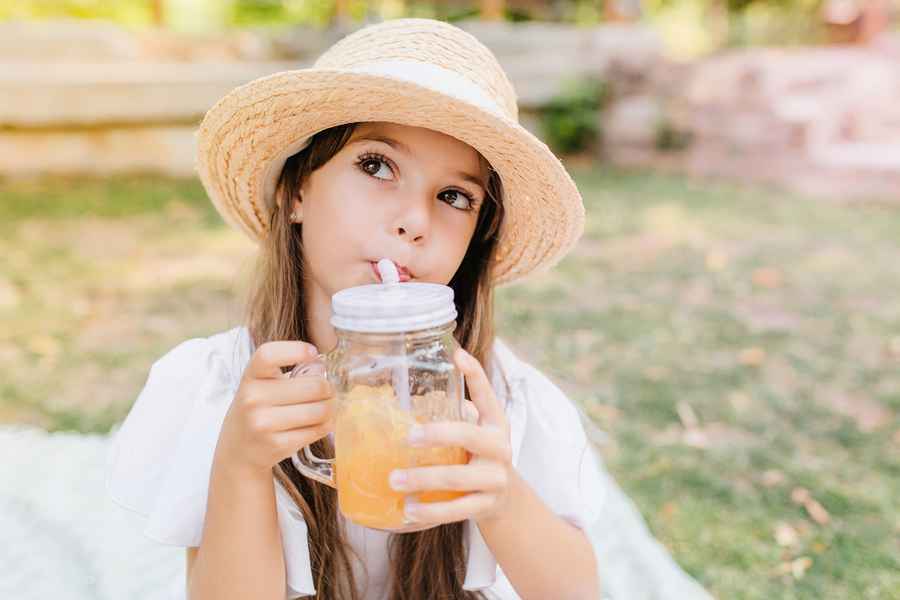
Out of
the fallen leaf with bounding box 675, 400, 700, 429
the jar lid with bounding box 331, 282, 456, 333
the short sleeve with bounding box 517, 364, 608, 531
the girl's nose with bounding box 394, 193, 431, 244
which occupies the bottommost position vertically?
the fallen leaf with bounding box 675, 400, 700, 429

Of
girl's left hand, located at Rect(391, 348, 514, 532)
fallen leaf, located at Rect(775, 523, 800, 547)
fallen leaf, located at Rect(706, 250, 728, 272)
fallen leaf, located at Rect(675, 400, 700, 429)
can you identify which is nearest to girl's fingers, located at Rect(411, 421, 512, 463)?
girl's left hand, located at Rect(391, 348, 514, 532)

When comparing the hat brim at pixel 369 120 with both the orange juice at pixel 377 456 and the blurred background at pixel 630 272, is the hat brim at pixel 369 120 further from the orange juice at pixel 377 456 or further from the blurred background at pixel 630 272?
the blurred background at pixel 630 272

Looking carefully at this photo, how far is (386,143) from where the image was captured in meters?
1.48

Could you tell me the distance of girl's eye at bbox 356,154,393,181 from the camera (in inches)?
58.4

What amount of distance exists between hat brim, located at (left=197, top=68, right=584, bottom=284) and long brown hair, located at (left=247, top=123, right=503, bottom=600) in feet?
0.15

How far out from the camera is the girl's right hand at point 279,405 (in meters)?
1.15

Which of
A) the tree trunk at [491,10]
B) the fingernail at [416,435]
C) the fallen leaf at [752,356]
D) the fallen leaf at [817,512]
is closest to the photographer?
the fingernail at [416,435]

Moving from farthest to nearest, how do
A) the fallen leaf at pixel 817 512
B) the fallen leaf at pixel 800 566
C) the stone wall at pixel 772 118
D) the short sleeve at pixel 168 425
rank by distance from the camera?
the stone wall at pixel 772 118, the fallen leaf at pixel 817 512, the fallen leaf at pixel 800 566, the short sleeve at pixel 168 425

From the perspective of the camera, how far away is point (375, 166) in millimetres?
1492

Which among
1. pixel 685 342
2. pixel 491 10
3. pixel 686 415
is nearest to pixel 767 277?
pixel 685 342

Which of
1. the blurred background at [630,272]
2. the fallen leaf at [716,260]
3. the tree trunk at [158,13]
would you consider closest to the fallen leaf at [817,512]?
the blurred background at [630,272]

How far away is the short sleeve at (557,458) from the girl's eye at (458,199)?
45cm

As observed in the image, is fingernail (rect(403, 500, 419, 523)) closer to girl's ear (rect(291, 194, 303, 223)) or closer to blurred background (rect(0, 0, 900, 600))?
girl's ear (rect(291, 194, 303, 223))

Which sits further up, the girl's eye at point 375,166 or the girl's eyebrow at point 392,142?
the girl's eyebrow at point 392,142
